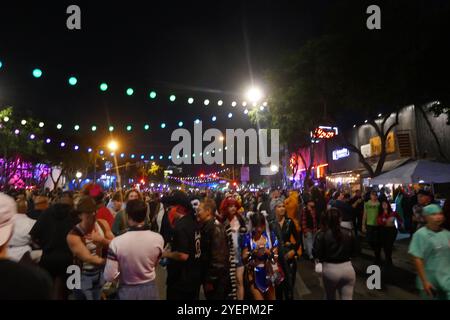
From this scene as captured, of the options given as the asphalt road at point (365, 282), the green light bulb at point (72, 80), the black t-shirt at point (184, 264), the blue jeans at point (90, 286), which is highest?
the green light bulb at point (72, 80)

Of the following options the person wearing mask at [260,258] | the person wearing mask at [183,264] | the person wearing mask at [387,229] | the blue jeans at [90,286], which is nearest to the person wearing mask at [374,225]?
the person wearing mask at [387,229]

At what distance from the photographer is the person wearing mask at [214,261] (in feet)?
17.2

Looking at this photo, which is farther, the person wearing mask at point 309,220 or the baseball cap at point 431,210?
the person wearing mask at point 309,220

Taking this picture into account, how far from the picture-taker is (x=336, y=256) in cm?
529

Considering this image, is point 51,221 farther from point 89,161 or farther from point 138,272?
point 89,161

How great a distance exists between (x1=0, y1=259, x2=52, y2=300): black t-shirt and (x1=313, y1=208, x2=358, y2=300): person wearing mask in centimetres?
408

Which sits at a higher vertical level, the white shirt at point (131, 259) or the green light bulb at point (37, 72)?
the green light bulb at point (37, 72)

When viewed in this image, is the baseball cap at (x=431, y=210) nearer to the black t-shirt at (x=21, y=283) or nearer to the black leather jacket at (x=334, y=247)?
the black leather jacket at (x=334, y=247)

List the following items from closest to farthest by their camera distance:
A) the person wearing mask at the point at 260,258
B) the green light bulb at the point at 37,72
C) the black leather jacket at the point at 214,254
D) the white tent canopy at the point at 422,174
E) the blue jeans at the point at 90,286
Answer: the blue jeans at the point at 90,286
the black leather jacket at the point at 214,254
the person wearing mask at the point at 260,258
the green light bulb at the point at 37,72
the white tent canopy at the point at 422,174

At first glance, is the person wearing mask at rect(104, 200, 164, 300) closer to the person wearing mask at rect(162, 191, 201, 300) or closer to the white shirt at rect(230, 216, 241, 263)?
the person wearing mask at rect(162, 191, 201, 300)

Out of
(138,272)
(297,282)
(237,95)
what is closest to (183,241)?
(138,272)

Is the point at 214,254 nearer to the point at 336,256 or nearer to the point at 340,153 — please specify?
the point at 336,256

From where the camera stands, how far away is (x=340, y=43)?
16.2 m
